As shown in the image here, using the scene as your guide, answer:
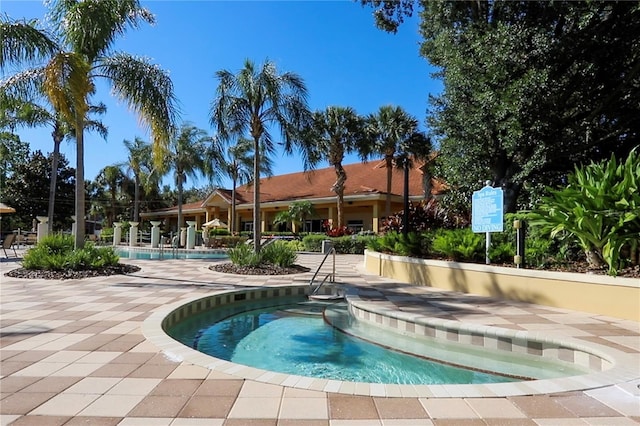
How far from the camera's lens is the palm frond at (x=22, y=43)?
9273 mm

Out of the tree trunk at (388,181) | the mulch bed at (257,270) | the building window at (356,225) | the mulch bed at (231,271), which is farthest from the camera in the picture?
the building window at (356,225)

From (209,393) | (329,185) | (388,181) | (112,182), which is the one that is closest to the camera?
(209,393)

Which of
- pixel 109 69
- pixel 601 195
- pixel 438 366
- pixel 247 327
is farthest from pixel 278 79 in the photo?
pixel 438 366

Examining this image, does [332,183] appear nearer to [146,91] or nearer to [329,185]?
[329,185]

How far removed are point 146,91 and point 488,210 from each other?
872 cm

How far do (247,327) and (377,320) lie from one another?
2161 millimetres

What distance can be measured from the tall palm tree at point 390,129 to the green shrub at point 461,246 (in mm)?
13275

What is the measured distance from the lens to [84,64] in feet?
Result: 31.1

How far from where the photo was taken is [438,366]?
15.4 feet

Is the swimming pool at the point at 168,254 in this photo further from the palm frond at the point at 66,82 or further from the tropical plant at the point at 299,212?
the palm frond at the point at 66,82

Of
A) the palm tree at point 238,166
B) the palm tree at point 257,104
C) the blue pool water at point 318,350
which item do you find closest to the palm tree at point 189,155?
the palm tree at point 238,166

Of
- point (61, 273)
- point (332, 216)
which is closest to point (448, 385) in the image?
point (61, 273)

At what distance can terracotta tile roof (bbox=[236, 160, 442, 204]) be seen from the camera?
1022 inches

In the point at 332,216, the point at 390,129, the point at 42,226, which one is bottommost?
the point at 42,226
